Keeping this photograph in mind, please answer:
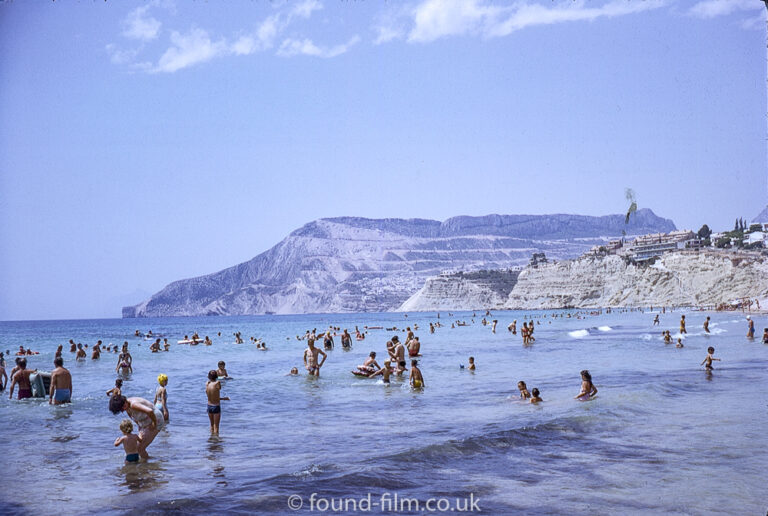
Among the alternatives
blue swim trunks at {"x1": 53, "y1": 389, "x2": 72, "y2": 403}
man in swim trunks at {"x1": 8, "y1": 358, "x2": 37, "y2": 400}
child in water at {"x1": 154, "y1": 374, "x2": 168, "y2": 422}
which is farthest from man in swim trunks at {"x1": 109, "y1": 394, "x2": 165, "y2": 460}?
man in swim trunks at {"x1": 8, "y1": 358, "x2": 37, "y2": 400}

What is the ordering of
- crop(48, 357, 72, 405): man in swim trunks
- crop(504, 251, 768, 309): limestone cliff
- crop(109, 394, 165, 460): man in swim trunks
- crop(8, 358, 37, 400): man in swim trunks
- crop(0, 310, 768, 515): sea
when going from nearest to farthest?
crop(0, 310, 768, 515): sea, crop(109, 394, 165, 460): man in swim trunks, crop(48, 357, 72, 405): man in swim trunks, crop(8, 358, 37, 400): man in swim trunks, crop(504, 251, 768, 309): limestone cliff

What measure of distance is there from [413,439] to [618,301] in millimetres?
135708

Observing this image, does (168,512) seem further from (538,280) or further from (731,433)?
(538,280)

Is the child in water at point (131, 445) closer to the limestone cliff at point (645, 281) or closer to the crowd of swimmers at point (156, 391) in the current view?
the crowd of swimmers at point (156, 391)

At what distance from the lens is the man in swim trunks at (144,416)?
1001 centimetres

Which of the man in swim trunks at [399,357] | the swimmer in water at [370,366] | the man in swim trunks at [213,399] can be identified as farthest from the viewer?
the swimmer in water at [370,366]

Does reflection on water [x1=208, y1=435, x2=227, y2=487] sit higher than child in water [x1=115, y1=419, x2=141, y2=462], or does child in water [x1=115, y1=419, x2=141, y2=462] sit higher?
child in water [x1=115, y1=419, x2=141, y2=462]

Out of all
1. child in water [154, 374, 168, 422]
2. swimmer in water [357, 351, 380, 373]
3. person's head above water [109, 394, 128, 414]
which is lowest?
swimmer in water [357, 351, 380, 373]

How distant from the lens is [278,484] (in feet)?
29.9

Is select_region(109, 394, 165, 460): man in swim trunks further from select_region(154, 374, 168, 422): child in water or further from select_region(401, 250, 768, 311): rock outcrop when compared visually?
select_region(401, 250, 768, 311): rock outcrop

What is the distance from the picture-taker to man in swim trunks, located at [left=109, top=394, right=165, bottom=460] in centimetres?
1001

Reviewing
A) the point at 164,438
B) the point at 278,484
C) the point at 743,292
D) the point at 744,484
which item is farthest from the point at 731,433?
the point at 743,292

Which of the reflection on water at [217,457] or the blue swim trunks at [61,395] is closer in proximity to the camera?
the reflection on water at [217,457]

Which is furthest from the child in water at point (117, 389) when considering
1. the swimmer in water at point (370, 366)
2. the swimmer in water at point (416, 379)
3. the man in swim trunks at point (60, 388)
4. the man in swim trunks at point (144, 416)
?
the swimmer in water at point (370, 366)
